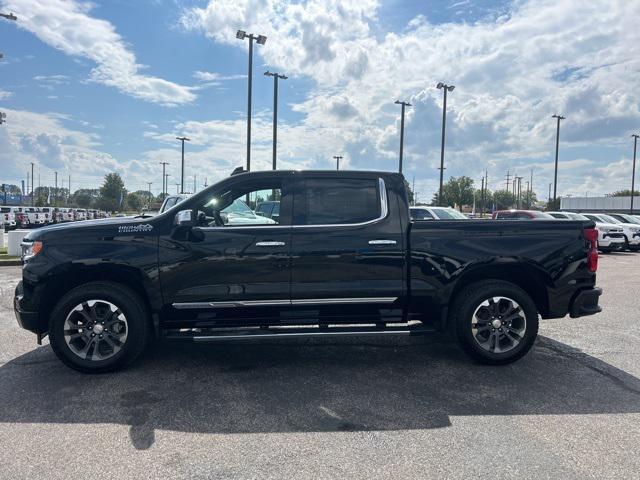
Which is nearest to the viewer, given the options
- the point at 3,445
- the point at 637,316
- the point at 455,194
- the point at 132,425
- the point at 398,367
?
the point at 3,445

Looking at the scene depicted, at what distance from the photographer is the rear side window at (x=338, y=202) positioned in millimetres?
4711

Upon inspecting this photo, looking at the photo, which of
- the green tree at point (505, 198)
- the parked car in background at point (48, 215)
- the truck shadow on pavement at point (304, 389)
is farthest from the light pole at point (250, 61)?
the green tree at point (505, 198)

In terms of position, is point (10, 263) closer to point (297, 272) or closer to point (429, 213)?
point (429, 213)

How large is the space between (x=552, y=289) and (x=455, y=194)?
83032mm

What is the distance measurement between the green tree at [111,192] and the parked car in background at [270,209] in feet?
294

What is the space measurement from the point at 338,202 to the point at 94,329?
8.75 feet

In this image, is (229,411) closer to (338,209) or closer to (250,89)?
(338,209)

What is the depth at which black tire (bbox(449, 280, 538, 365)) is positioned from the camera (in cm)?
475

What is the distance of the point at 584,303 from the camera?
4902mm

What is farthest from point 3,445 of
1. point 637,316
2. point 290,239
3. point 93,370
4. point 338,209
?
point 637,316

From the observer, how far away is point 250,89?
78.5 feet

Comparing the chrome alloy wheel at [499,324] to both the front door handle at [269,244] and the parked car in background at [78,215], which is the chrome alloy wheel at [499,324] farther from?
the parked car in background at [78,215]

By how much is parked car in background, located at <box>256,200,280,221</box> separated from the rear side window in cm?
20

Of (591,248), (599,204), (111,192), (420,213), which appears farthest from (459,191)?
(591,248)
